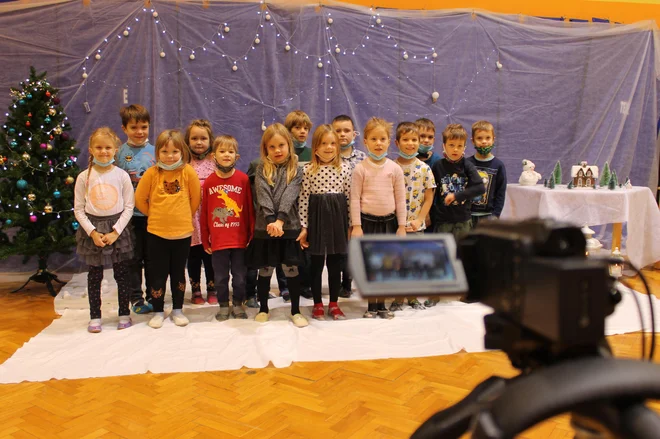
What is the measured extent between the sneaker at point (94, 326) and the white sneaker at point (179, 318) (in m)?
0.43

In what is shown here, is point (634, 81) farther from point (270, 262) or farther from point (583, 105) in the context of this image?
point (270, 262)

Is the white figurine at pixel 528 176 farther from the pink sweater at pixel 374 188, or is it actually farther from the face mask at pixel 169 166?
the face mask at pixel 169 166

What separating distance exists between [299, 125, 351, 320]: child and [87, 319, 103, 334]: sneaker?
132cm

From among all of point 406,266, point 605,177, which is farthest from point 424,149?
point 406,266

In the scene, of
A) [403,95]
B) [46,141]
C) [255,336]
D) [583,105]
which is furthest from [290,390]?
[583,105]

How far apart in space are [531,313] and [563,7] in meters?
5.78

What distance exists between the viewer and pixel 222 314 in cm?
336

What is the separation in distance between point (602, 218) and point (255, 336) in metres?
2.85

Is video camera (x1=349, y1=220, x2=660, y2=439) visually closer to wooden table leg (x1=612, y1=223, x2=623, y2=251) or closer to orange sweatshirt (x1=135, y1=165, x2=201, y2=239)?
orange sweatshirt (x1=135, y1=165, x2=201, y2=239)

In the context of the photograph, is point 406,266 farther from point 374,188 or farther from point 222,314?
point 222,314

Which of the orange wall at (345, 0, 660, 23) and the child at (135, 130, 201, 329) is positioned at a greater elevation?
the orange wall at (345, 0, 660, 23)

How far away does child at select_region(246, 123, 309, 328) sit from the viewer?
125 inches

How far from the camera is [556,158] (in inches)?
207

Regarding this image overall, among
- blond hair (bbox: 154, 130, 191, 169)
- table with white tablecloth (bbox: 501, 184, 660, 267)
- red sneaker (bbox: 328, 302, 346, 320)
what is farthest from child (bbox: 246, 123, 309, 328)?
table with white tablecloth (bbox: 501, 184, 660, 267)
